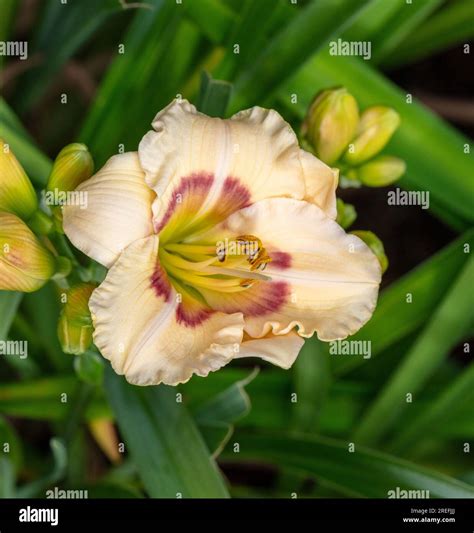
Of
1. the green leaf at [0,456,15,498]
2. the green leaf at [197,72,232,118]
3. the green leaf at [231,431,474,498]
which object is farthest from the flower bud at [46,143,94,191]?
the green leaf at [231,431,474,498]

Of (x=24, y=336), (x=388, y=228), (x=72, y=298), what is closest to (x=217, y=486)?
(x=72, y=298)

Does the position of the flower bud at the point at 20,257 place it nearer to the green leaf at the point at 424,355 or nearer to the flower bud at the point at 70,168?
the flower bud at the point at 70,168

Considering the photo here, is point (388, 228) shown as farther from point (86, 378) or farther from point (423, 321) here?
point (86, 378)

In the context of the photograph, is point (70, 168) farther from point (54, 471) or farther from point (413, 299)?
point (413, 299)

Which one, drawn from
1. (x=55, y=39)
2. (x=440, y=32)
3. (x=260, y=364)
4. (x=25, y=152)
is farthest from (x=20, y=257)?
(x=440, y=32)

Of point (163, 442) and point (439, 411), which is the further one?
point (439, 411)

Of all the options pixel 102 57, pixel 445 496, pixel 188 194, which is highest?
pixel 102 57

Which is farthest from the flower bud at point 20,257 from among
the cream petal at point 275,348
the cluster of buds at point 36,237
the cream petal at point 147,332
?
the cream petal at point 275,348
